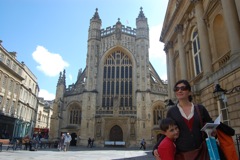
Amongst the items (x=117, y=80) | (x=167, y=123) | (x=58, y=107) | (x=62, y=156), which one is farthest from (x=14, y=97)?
(x=167, y=123)

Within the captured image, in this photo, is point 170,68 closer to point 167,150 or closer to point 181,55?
point 181,55

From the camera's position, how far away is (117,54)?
36.8 meters

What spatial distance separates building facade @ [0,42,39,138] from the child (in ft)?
91.6

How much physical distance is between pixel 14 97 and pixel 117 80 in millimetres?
16822

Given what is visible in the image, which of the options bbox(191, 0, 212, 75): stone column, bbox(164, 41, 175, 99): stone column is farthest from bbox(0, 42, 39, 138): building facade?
bbox(191, 0, 212, 75): stone column

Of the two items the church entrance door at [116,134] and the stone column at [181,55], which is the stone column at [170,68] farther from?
the church entrance door at [116,134]

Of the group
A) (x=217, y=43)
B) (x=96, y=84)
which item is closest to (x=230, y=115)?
(x=217, y=43)

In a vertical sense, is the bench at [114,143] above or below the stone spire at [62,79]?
below

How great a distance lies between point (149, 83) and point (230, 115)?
26126 mm

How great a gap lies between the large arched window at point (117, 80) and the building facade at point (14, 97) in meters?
14.1

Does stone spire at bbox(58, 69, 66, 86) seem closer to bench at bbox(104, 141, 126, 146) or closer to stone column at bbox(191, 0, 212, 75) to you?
bench at bbox(104, 141, 126, 146)

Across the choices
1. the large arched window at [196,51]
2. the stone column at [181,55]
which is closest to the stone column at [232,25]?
the large arched window at [196,51]

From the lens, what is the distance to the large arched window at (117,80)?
1346 inches

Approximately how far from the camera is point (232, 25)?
826 cm
